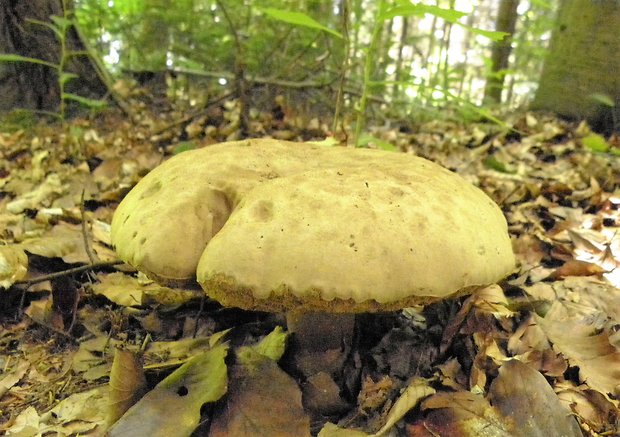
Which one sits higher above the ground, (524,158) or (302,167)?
(302,167)

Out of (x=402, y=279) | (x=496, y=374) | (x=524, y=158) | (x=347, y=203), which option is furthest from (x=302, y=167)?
(x=524, y=158)

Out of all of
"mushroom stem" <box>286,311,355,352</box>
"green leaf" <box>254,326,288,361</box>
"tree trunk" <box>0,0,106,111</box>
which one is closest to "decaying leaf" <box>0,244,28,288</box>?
"green leaf" <box>254,326,288,361</box>

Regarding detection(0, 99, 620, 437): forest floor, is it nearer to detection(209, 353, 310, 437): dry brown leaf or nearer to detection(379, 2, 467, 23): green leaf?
detection(209, 353, 310, 437): dry brown leaf

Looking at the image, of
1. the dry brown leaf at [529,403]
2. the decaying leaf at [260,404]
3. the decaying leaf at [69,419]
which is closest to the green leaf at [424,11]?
the dry brown leaf at [529,403]

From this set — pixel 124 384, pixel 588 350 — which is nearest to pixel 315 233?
pixel 124 384

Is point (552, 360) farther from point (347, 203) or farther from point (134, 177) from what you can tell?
point (134, 177)
